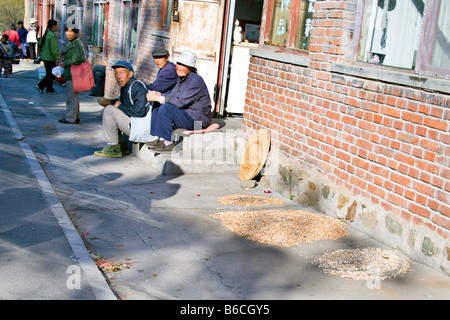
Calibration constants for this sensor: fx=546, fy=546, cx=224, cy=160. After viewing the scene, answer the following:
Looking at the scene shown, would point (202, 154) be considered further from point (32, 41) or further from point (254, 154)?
point (32, 41)

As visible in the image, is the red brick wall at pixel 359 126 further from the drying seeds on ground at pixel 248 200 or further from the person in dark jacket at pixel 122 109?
the person in dark jacket at pixel 122 109

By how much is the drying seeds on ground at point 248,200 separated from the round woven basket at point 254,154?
556 millimetres

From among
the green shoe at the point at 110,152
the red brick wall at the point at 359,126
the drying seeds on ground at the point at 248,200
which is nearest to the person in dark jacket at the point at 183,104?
the green shoe at the point at 110,152

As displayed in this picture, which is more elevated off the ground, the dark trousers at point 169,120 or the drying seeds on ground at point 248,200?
the dark trousers at point 169,120

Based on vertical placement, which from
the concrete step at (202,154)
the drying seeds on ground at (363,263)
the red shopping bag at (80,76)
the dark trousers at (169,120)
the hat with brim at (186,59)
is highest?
the hat with brim at (186,59)

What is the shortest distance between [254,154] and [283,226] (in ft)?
6.58

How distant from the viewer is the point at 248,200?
6.90 m

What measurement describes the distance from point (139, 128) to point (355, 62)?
147 inches

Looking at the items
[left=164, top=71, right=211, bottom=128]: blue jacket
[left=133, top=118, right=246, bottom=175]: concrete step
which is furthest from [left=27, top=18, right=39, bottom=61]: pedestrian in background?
[left=164, top=71, right=211, bottom=128]: blue jacket

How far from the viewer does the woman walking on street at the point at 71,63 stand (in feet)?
36.3

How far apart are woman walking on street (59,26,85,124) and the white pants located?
110 inches

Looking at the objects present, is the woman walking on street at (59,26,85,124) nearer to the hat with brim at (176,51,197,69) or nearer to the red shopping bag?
the red shopping bag

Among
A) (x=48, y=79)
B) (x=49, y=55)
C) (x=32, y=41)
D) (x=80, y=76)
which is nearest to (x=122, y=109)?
(x=80, y=76)
